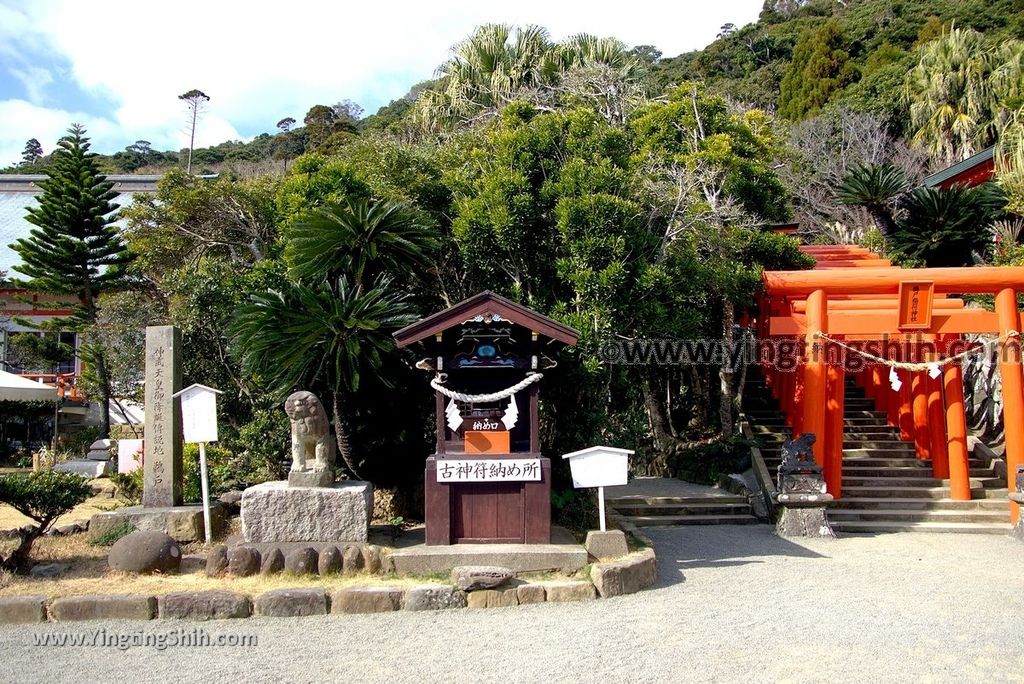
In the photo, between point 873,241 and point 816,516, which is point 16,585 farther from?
point 873,241

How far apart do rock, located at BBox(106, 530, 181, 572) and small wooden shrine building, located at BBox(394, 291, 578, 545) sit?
100 inches

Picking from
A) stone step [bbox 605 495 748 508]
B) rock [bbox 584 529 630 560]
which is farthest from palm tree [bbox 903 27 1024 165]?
rock [bbox 584 529 630 560]

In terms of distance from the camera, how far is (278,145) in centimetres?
5144

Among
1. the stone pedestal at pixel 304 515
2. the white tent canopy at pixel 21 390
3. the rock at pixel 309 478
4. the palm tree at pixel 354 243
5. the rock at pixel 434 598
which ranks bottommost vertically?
the rock at pixel 434 598

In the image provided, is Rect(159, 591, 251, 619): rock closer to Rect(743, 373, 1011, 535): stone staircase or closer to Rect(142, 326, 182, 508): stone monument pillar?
Rect(142, 326, 182, 508): stone monument pillar

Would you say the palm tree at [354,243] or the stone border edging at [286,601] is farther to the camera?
the palm tree at [354,243]

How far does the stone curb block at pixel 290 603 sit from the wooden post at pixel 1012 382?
973 cm

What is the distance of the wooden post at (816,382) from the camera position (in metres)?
11.7

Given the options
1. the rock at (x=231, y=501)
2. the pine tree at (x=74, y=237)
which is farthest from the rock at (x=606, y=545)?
the pine tree at (x=74, y=237)

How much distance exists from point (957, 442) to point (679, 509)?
440cm

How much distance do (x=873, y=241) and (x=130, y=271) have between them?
20.8m

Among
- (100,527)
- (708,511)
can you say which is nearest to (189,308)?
(100,527)

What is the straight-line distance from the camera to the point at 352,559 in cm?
774

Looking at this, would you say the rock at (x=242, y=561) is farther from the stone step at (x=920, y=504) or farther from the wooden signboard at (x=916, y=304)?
the wooden signboard at (x=916, y=304)
